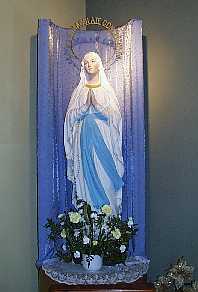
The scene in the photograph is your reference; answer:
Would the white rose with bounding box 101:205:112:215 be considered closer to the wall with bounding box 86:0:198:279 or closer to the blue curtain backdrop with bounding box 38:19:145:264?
the blue curtain backdrop with bounding box 38:19:145:264

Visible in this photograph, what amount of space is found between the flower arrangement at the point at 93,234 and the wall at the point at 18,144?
0.21 metres

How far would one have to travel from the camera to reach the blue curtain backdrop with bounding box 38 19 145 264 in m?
2.82

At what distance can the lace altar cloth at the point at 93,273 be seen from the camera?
2.43 meters

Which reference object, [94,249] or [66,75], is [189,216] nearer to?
[94,249]

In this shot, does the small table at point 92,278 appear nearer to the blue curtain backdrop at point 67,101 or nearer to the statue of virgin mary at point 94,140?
the blue curtain backdrop at point 67,101

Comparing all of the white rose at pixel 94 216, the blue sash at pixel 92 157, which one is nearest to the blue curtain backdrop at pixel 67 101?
the blue sash at pixel 92 157

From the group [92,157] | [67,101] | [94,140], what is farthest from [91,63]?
[92,157]

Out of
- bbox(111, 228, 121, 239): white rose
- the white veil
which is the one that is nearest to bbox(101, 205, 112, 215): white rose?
bbox(111, 228, 121, 239): white rose

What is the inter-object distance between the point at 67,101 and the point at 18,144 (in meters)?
0.49

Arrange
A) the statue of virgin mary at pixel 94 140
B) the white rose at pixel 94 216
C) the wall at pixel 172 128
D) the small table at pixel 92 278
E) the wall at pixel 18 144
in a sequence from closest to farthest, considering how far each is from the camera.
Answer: the small table at pixel 92 278 → the wall at pixel 18 144 → the white rose at pixel 94 216 → the statue of virgin mary at pixel 94 140 → the wall at pixel 172 128

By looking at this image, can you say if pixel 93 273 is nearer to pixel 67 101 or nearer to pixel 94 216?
pixel 94 216

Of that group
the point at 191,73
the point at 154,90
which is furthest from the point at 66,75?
the point at 191,73

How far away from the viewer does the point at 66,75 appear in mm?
2996

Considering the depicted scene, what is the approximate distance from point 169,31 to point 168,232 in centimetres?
143
